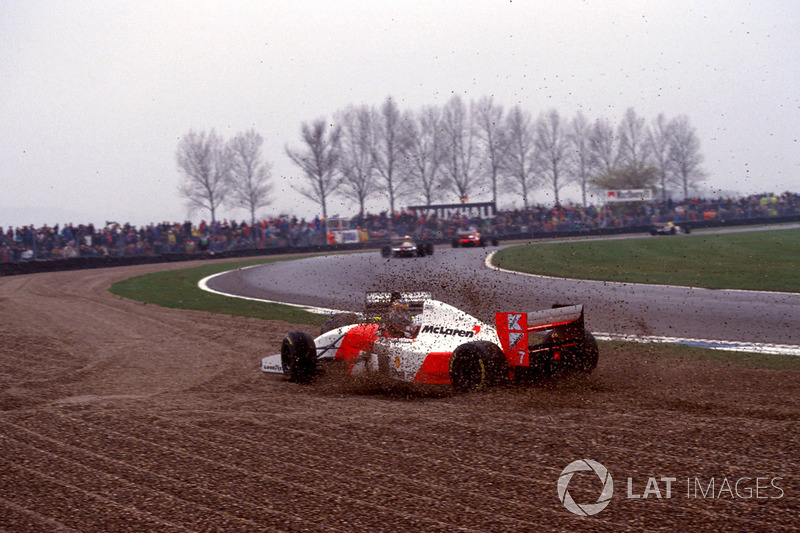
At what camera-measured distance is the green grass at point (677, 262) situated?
19734mm

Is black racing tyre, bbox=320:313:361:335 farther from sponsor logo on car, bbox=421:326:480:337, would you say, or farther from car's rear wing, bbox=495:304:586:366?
car's rear wing, bbox=495:304:586:366

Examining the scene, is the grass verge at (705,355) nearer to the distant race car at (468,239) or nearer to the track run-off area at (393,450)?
the track run-off area at (393,450)

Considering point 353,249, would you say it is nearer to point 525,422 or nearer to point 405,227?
point 405,227

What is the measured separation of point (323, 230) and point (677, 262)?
23.8 metres

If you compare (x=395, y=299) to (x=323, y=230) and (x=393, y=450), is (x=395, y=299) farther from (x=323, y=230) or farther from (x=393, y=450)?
(x=323, y=230)

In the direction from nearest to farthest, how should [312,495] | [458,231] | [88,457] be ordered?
[312,495], [88,457], [458,231]

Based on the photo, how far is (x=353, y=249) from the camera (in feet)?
144

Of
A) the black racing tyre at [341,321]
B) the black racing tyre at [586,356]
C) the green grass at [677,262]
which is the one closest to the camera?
the black racing tyre at [586,356]

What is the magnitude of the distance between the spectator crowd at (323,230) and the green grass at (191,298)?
254 inches

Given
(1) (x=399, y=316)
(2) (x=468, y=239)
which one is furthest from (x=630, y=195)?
(1) (x=399, y=316)

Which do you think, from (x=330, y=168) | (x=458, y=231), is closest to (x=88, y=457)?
(x=458, y=231)

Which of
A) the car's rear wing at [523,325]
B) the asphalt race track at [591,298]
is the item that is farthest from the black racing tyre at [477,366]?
the asphalt race track at [591,298]

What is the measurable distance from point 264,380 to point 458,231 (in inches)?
1250

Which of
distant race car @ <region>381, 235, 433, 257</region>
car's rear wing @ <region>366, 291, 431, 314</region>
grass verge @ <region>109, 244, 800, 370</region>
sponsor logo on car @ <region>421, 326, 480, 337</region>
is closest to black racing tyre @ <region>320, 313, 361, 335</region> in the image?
car's rear wing @ <region>366, 291, 431, 314</region>
